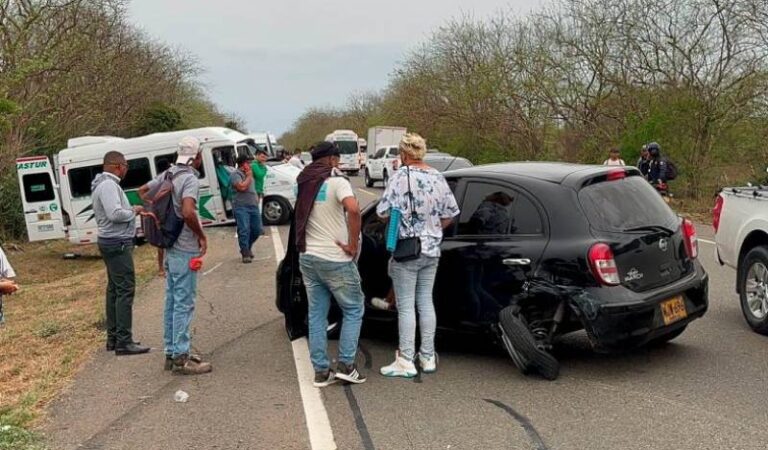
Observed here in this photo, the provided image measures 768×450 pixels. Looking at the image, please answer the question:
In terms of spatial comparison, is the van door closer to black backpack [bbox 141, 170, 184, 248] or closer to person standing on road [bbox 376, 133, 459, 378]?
black backpack [bbox 141, 170, 184, 248]

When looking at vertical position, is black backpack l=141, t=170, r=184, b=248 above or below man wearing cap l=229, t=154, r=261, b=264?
above

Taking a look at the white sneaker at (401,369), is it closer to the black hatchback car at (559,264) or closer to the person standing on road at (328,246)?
the person standing on road at (328,246)

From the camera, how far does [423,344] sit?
566 centimetres

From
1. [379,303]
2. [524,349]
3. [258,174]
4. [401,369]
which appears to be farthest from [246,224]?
[524,349]

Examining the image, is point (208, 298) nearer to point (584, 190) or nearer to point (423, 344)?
point (423, 344)

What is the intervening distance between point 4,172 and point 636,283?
67.2 ft

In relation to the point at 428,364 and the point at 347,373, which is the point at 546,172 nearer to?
the point at 428,364

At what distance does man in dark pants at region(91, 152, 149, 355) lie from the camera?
646 centimetres

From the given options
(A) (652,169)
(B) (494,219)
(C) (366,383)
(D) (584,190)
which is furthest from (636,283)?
(A) (652,169)

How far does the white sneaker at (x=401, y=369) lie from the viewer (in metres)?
5.58

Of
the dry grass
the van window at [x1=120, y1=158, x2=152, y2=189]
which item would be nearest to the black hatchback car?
the dry grass

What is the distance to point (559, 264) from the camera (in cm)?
529

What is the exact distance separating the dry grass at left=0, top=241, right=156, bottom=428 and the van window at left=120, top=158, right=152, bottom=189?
334 centimetres

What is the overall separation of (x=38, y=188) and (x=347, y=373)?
1513 centimetres
